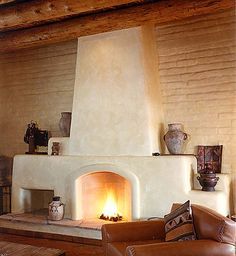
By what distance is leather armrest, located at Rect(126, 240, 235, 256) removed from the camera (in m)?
2.28

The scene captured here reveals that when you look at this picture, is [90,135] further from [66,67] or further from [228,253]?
[228,253]

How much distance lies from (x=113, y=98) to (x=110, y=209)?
1627mm

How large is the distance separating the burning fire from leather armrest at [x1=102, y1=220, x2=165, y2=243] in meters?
1.50

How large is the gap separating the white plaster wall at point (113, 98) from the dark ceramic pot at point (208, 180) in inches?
28.4

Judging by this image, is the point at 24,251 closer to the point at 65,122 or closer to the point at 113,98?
the point at 113,98

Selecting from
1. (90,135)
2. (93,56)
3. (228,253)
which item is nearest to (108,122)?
(90,135)

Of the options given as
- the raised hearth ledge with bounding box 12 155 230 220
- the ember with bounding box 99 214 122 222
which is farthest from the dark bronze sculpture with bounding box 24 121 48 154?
the ember with bounding box 99 214 122 222

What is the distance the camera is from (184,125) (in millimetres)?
4566

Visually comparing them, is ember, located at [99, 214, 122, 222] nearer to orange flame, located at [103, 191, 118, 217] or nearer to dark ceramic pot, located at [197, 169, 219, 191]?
orange flame, located at [103, 191, 118, 217]

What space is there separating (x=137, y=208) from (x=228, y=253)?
189 cm

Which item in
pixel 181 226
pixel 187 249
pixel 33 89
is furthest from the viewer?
pixel 33 89

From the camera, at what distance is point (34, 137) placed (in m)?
5.30

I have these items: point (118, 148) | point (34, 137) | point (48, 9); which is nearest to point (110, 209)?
point (118, 148)

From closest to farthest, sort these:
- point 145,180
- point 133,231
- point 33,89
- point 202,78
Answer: point 133,231, point 145,180, point 202,78, point 33,89
